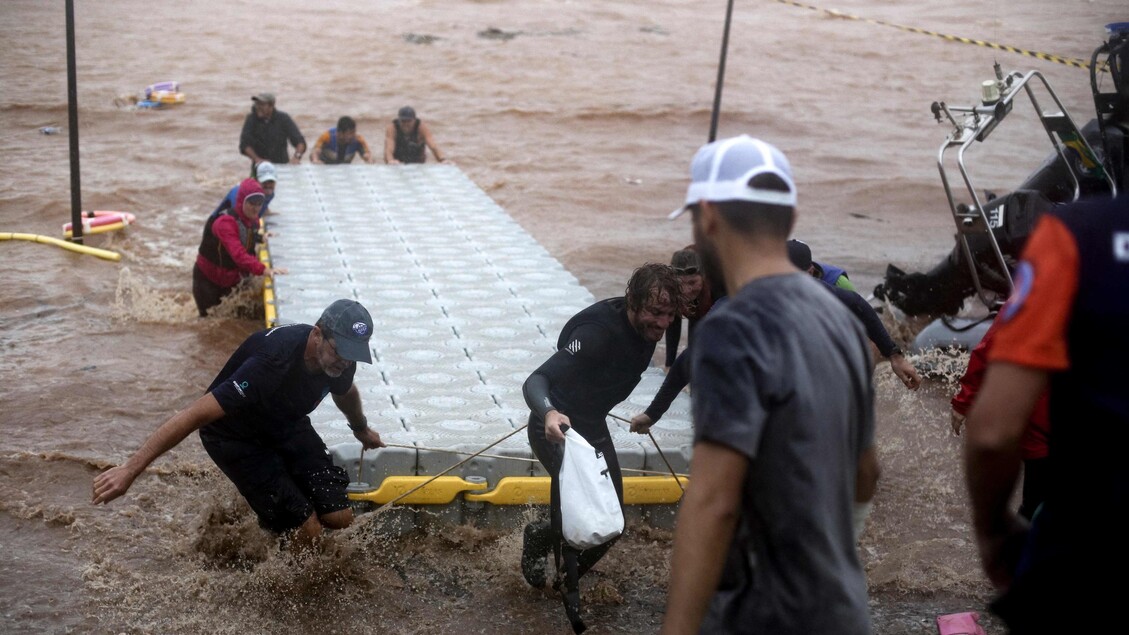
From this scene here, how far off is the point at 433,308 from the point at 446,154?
46.1 feet

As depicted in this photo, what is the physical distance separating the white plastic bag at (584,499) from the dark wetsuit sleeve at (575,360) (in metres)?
0.39

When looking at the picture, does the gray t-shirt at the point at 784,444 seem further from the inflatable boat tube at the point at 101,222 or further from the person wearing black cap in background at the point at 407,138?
the person wearing black cap in background at the point at 407,138

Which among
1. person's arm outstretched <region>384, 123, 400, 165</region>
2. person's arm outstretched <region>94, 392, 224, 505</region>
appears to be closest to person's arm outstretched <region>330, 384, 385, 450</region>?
person's arm outstretched <region>94, 392, 224, 505</region>

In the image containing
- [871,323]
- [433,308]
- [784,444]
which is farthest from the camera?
[433,308]

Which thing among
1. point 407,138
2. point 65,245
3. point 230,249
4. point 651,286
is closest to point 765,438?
point 651,286

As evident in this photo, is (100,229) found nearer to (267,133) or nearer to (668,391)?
(267,133)

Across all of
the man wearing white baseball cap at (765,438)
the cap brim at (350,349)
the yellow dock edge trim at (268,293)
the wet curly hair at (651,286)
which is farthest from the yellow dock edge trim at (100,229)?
the man wearing white baseball cap at (765,438)

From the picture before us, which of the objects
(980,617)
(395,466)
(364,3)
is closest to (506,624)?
(395,466)

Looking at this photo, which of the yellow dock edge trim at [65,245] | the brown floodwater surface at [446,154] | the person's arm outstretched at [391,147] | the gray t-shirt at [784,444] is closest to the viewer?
the gray t-shirt at [784,444]

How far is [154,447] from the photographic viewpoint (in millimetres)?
4359

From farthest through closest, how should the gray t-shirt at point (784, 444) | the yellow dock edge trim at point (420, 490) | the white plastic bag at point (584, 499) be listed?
the yellow dock edge trim at point (420, 490), the white plastic bag at point (584, 499), the gray t-shirt at point (784, 444)

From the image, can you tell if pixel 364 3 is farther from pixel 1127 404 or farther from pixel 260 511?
pixel 1127 404

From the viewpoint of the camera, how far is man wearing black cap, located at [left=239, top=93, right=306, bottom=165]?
45.3 ft

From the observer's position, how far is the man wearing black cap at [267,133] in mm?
13797
